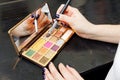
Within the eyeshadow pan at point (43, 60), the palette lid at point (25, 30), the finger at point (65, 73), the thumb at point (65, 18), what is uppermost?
the palette lid at point (25, 30)

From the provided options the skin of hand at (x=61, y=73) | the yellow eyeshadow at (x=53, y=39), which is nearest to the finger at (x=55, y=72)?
the skin of hand at (x=61, y=73)

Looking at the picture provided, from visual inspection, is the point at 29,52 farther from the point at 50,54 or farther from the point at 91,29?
the point at 91,29

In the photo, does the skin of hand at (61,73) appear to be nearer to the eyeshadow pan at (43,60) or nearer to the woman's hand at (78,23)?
the eyeshadow pan at (43,60)

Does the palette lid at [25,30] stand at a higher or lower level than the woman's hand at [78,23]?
higher

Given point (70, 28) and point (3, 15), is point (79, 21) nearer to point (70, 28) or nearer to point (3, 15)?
point (70, 28)

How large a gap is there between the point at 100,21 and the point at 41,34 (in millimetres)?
232

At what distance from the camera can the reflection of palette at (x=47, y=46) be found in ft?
2.17

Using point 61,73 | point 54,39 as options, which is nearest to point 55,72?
point 61,73

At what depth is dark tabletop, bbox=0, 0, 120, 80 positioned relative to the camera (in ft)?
2.14

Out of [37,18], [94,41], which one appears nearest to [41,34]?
[37,18]

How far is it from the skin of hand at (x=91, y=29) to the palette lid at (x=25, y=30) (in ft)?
0.21

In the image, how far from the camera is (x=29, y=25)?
0.69 meters

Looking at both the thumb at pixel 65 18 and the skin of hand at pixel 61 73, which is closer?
the skin of hand at pixel 61 73

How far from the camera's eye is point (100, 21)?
805 mm
